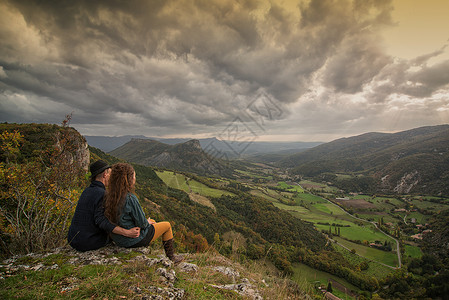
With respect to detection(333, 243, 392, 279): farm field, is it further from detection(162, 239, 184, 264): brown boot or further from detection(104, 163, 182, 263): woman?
detection(104, 163, 182, 263): woman

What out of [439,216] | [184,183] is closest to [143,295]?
[184,183]

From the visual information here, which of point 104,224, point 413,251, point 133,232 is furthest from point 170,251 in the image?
point 413,251

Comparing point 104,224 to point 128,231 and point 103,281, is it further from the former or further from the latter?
point 103,281

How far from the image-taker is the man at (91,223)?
3.85 metres

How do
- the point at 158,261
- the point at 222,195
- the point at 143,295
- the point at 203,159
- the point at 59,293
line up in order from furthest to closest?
the point at 203,159, the point at 222,195, the point at 158,261, the point at 143,295, the point at 59,293

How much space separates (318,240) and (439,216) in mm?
76807

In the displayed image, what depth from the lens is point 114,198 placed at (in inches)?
150

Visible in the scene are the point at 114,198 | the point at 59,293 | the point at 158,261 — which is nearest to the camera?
the point at 59,293

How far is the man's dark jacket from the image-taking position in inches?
153

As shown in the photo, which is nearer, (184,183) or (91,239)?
(91,239)

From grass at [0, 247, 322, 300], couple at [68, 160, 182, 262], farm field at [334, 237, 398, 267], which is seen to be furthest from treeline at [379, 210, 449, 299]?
couple at [68, 160, 182, 262]

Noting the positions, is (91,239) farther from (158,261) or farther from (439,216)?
(439,216)

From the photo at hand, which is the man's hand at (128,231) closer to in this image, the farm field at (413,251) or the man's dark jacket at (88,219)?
the man's dark jacket at (88,219)

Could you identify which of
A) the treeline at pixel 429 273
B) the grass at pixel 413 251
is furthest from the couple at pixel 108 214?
the grass at pixel 413 251
